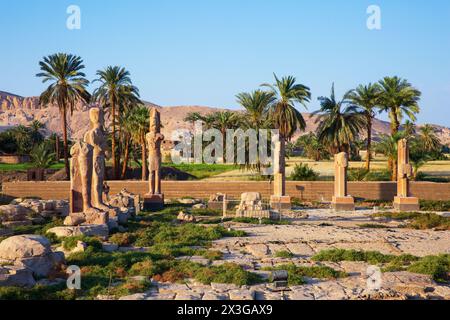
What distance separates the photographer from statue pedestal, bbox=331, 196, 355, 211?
83.5 feet

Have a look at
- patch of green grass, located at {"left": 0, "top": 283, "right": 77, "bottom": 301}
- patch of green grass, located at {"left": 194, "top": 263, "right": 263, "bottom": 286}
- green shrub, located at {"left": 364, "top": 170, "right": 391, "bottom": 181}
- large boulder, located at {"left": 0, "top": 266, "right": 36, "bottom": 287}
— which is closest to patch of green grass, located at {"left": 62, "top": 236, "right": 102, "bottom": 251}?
large boulder, located at {"left": 0, "top": 266, "right": 36, "bottom": 287}

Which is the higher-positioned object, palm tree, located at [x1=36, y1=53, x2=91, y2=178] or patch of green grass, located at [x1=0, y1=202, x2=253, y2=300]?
palm tree, located at [x1=36, y1=53, x2=91, y2=178]

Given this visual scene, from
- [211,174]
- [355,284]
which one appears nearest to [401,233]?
[355,284]

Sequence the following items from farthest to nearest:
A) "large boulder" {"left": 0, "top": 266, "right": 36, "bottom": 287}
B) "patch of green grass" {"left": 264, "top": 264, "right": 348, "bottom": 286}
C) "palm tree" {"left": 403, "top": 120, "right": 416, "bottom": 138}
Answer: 1. "palm tree" {"left": 403, "top": 120, "right": 416, "bottom": 138}
2. "patch of green grass" {"left": 264, "top": 264, "right": 348, "bottom": 286}
3. "large boulder" {"left": 0, "top": 266, "right": 36, "bottom": 287}

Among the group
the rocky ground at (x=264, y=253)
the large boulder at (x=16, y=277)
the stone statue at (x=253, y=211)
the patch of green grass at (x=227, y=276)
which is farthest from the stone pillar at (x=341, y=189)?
the large boulder at (x=16, y=277)

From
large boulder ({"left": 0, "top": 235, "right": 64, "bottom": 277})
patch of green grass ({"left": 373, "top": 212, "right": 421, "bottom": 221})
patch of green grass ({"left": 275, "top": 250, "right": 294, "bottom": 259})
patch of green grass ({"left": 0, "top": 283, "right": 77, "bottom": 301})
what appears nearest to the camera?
patch of green grass ({"left": 0, "top": 283, "right": 77, "bottom": 301})

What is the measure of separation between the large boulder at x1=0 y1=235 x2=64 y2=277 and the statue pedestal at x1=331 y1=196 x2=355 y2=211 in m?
17.7

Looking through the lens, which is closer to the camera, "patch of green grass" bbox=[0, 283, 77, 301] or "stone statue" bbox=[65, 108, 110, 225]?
"patch of green grass" bbox=[0, 283, 77, 301]

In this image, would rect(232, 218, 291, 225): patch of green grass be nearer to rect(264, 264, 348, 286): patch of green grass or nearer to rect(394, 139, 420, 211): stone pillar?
rect(394, 139, 420, 211): stone pillar

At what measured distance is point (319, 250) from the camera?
14148 mm

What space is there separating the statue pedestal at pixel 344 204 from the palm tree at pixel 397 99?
1449 centimetres

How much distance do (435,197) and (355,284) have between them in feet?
70.2

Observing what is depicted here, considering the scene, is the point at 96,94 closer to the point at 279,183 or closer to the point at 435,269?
the point at 279,183

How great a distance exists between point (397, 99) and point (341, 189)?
15497mm
